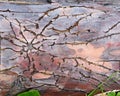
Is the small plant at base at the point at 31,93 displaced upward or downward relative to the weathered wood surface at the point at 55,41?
downward

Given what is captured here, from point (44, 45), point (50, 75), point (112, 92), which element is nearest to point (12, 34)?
point (44, 45)

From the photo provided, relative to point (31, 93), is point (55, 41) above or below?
above

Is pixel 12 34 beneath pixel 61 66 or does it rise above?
above

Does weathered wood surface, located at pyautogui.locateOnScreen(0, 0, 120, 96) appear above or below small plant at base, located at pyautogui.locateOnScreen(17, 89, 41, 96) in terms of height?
above

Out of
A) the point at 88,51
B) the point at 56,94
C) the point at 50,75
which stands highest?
the point at 88,51

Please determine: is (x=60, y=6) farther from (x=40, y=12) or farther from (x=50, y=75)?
(x=50, y=75)

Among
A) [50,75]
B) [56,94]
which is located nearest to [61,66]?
[50,75]

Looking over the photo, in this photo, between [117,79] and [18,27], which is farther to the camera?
[117,79]
